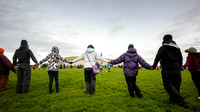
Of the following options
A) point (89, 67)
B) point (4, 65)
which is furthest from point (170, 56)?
point (4, 65)

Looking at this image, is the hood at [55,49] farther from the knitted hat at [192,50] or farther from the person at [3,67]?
the knitted hat at [192,50]

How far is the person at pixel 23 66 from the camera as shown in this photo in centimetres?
679

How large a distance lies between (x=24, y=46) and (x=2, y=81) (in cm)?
282

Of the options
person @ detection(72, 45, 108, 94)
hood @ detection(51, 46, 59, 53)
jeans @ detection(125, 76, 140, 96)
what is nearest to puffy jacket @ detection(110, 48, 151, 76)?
jeans @ detection(125, 76, 140, 96)

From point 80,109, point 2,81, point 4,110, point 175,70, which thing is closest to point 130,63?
point 175,70

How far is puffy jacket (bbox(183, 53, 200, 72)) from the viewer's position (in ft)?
18.3

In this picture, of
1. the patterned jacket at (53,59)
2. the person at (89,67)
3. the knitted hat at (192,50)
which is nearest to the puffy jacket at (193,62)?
the knitted hat at (192,50)

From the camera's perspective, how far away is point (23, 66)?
267 inches

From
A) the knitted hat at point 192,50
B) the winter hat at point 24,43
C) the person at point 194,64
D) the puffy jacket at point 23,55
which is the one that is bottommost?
the person at point 194,64

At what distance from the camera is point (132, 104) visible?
482 centimetres

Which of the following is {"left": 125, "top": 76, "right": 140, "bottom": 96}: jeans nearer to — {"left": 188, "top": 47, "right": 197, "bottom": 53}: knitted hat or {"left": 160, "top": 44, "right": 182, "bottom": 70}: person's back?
{"left": 160, "top": 44, "right": 182, "bottom": 70}: person's back

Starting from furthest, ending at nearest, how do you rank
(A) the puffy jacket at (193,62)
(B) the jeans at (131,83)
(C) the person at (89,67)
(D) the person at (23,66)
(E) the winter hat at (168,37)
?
(D) the person at (23,66), (C) the person at (89,67), (B) the jeans at (131,83), (A) the puffy jacket at (193,62), (E) the winter hat at (168,37)

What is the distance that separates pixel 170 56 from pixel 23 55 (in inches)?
315

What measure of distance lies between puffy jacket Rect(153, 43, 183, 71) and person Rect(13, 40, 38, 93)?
291 inches
